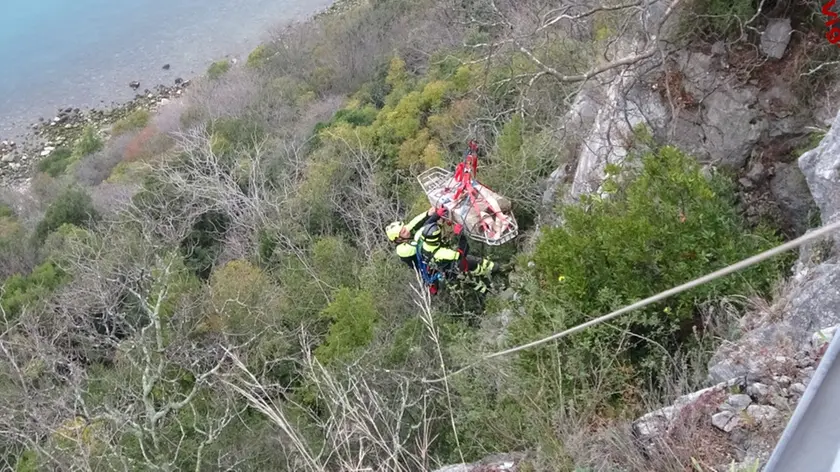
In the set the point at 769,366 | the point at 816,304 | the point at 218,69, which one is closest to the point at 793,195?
the point at 816,304

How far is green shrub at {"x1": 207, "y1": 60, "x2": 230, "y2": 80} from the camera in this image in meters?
27.1

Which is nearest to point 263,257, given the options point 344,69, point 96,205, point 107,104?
point 96,205

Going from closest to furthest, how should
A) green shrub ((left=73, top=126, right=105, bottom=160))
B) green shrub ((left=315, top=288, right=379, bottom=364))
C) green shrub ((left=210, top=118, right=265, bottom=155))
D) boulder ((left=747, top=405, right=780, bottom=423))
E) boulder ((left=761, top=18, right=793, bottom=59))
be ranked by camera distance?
boulder ((left=747, top=405, right=780, bottom=423)) → boulder ((left=761, top=18, right=793, bottom=59)) → green shrub ((left=315, top=288, right=379, bottom=364)) → green shrub ((left=210, top=118, right=265, bottom=155)) → green shrub ((left=73, top=126, right=105, bottom=160))

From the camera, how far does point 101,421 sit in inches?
285

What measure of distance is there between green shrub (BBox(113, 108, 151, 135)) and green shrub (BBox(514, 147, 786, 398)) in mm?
25138

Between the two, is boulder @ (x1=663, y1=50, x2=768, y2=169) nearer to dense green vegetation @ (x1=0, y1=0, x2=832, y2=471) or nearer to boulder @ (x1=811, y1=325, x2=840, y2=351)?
dense green vegetation @ (x1=0, y1=0, x2=832, y2=471)

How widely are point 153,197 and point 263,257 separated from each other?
4080mm

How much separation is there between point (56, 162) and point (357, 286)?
2236 centimetres

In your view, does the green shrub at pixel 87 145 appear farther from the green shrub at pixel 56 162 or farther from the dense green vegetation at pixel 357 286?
the dense green vegetation at pixel 357 286

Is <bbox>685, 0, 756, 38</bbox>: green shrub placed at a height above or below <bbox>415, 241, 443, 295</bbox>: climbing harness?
above

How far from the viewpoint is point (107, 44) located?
3119 centimetres

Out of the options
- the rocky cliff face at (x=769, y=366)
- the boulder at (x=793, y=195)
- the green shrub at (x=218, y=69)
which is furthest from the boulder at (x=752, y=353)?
the green shrub at (x=218, y=69)

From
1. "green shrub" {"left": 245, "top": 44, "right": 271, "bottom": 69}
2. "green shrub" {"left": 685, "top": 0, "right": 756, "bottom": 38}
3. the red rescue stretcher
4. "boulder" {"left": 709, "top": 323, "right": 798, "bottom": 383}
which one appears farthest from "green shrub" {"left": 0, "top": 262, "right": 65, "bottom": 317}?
"green shrub" {"left": 245, "top": 44, "right": 271, "bottom": 69}

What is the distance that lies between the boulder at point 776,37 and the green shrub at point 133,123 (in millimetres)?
25356
